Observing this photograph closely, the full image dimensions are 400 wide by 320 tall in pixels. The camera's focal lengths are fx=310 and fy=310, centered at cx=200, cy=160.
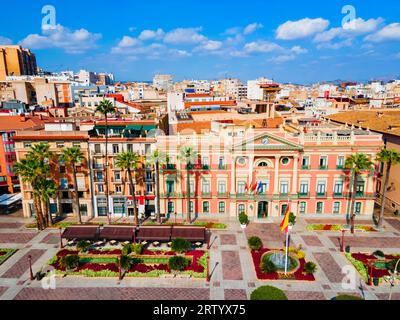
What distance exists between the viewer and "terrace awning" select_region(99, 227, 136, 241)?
157 ft

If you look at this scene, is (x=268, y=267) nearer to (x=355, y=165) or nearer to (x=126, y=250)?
(x=126, y=250)

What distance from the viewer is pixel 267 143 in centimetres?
5428

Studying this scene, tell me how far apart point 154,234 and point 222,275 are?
13054 millimetres

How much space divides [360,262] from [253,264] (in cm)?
1475

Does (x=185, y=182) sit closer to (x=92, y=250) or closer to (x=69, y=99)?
(x=92, y=250)

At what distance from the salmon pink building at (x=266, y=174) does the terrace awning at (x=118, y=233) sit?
10.1m

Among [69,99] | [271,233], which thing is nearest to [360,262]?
[271,233]

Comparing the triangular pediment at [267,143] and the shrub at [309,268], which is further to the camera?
the triangular pediment at [267,143]

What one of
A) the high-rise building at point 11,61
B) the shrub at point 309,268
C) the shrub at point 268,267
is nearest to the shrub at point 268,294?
the shrub at point 268,267

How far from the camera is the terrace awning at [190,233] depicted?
153 ft

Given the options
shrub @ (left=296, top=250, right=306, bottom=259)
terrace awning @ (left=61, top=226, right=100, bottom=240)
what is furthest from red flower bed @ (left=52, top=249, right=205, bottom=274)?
shrub @ (left=296, top=250, right=306, bottom=259)

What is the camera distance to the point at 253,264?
140 ft

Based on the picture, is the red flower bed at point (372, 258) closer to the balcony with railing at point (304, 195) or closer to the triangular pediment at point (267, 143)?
the balcony with railing at point (304, 195)
